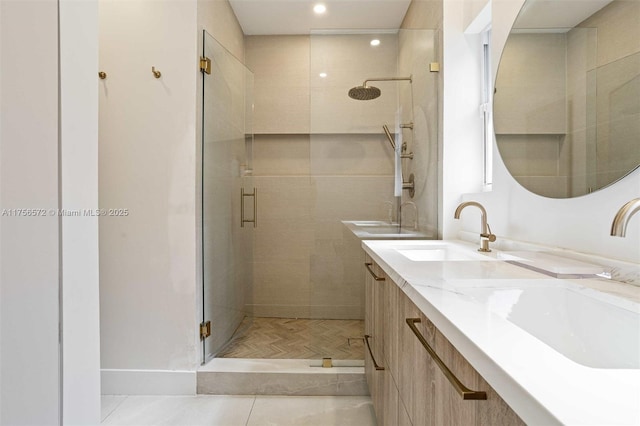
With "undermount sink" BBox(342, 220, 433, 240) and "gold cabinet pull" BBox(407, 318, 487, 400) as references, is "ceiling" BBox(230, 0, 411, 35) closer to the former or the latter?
"undermount sink" BBox(342, 220, 433, 240)

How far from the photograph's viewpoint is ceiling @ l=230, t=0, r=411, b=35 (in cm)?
262

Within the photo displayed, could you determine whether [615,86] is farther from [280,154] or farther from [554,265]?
[280,154]

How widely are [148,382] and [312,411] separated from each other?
1.02 m

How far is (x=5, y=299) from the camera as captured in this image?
30.4 inches

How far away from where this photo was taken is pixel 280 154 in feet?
10.6

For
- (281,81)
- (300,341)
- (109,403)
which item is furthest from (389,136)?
(109,403)

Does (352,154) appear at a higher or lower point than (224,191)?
higher

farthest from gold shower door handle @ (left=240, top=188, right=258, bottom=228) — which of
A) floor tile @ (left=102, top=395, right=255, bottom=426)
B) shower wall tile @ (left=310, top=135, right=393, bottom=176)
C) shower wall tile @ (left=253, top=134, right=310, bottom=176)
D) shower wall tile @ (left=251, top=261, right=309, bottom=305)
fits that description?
floor tile @ (left=102, top=395, right=255, bottom=426)

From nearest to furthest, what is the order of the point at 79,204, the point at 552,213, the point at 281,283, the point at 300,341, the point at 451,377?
the point at 451,377
the point at 79,204
the point at 552,213
the point at 300,341
the point at 281,283

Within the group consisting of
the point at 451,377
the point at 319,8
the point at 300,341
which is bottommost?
the point at 300,341

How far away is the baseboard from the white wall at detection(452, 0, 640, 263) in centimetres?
192

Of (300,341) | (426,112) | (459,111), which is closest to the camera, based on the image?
(459,111)

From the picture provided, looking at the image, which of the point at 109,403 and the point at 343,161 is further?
the point at 343,161

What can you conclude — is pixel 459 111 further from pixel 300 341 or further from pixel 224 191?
pixel 300 341
